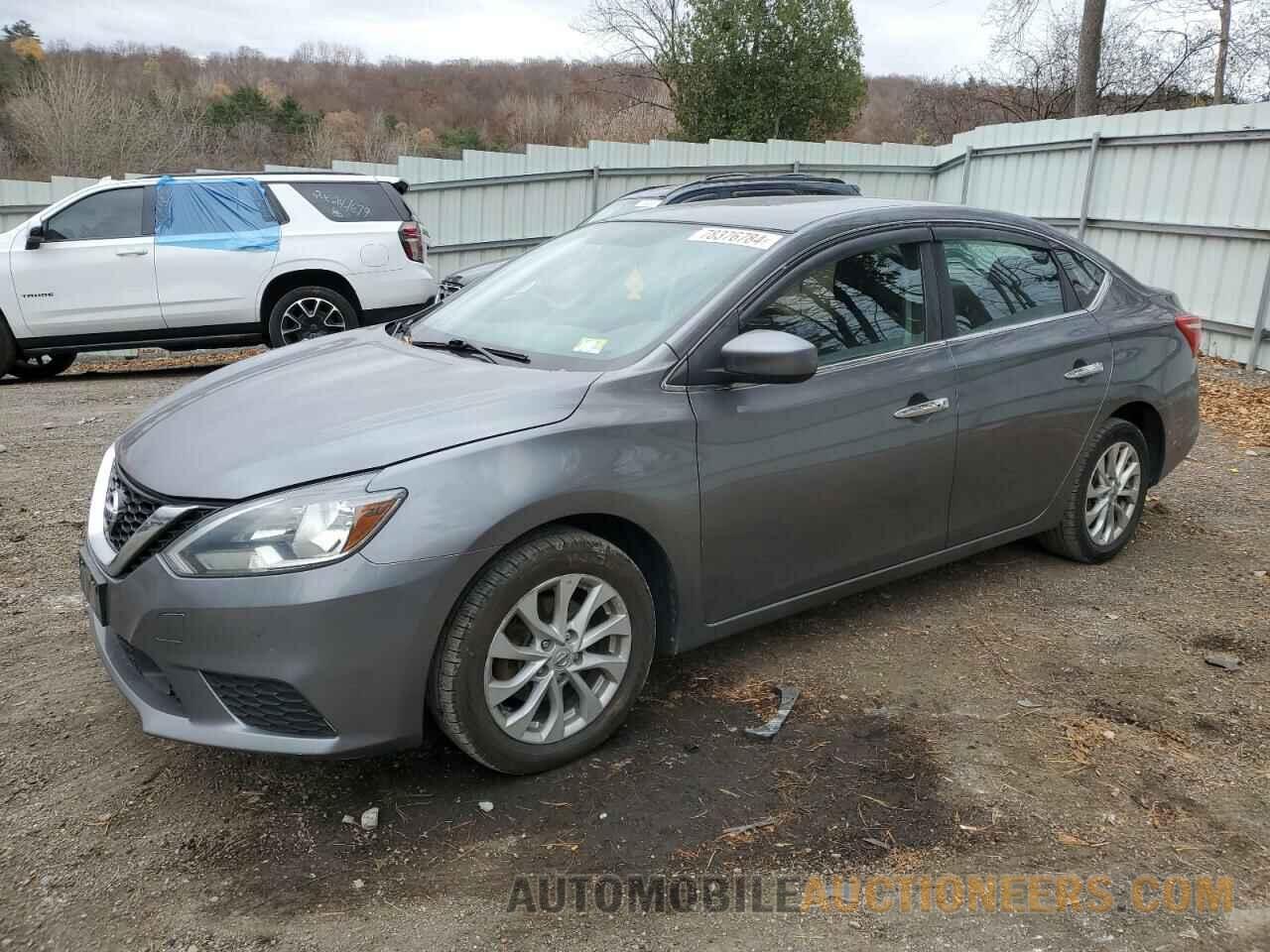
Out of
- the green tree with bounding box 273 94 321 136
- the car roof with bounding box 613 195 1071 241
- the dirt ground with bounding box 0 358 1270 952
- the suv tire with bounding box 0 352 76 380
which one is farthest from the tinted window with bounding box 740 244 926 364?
the green tree with bounding box 273 94 321 136

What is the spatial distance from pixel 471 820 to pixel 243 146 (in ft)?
127

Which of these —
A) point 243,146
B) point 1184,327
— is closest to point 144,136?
point 243,146

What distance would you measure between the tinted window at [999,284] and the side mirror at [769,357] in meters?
1.07

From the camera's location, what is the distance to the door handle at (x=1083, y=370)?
436 cm

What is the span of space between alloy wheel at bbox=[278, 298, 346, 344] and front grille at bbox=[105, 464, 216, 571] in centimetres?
683

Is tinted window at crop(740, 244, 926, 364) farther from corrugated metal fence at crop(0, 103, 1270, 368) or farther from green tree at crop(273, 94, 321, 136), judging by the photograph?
green tree at crop(273, 94, 321, 136)

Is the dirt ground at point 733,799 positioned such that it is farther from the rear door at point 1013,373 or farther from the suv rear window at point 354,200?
the suv rear window at point 354,200

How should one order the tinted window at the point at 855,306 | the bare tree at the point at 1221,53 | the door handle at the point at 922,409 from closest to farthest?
the tinted window at the point at 855,306
the door handle at the point at 922,409
the bare tree at the point at 1221,53

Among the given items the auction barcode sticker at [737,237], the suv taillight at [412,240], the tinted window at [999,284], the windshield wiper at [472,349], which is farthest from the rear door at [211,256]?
the tinted window at [999,284]

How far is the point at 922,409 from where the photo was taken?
3.79 metres

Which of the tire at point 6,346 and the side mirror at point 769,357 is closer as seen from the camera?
the side mirror at point 769,357

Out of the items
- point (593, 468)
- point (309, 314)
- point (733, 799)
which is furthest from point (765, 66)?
point (733, 799)

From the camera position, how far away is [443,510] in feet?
8.88

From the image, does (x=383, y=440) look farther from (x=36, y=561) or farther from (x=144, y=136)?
(x=144, y=136)
